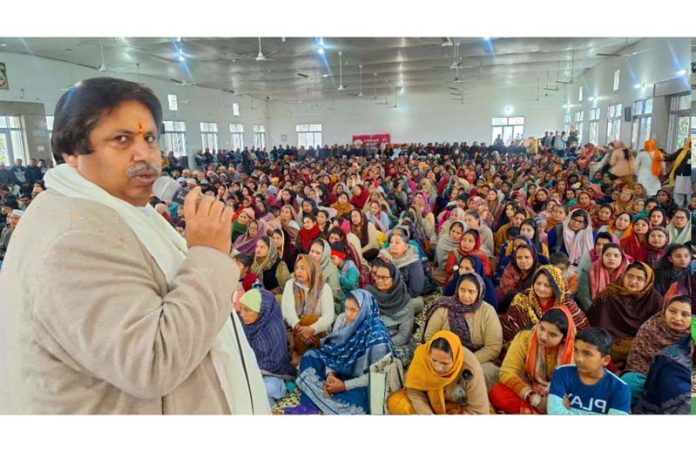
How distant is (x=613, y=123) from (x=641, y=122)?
82cm

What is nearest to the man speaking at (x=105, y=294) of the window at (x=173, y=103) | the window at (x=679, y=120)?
the window at (x=173, y=103)

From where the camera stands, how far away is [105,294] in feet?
2.53

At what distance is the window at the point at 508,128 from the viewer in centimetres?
341

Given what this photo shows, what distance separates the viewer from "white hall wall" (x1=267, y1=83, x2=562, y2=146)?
2609mm

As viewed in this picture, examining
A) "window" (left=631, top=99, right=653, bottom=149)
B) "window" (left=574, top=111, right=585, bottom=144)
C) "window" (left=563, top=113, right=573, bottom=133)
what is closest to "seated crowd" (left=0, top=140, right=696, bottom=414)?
"window" (left=631, top=99, right=653, bottom=149)

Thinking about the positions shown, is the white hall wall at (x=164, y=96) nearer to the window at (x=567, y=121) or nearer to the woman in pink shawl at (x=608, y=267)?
the woman in pink shawl at (x=608, y=267)

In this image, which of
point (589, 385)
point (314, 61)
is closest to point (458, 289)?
point (589, 385)

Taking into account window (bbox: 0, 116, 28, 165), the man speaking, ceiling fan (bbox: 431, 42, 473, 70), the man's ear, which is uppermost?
ceiling fan (bbox: 431, 42, 473, 70)

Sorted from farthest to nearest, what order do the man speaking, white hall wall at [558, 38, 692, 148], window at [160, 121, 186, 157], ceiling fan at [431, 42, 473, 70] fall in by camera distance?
ceiling fan at [431, 42, 473, 70] < white hall wall at [558, 38, 692, 148] < window at [160, 121, 186, 157] < the man speaking

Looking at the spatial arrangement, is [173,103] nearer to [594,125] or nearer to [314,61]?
[314,61]

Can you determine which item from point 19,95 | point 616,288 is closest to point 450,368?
point 616,288

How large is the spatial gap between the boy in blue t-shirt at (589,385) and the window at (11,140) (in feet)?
7.70

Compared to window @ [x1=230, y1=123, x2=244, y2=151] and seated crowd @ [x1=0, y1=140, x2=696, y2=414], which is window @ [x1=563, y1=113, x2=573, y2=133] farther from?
window @ [x1=230, y1=123, x2=244, y2=151]

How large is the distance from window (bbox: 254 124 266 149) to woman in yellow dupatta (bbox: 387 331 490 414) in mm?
1322
